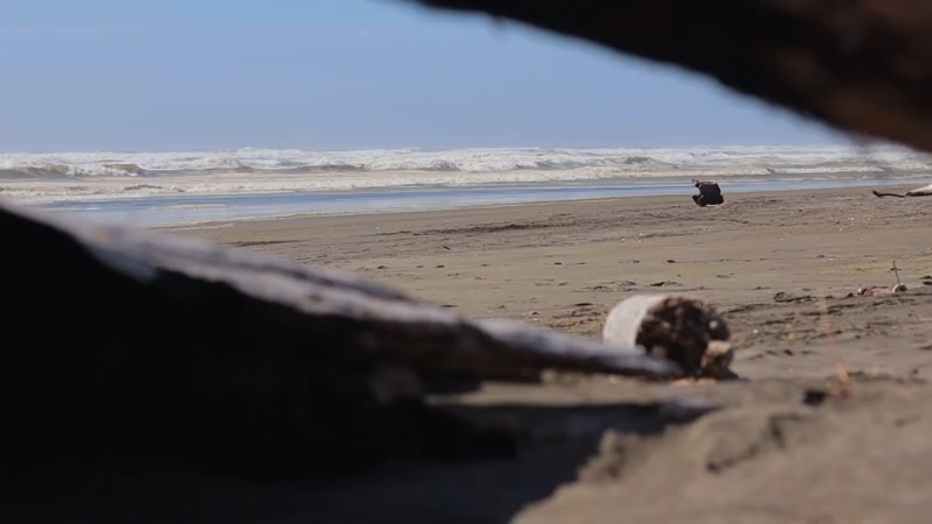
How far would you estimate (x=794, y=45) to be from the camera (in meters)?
1.81

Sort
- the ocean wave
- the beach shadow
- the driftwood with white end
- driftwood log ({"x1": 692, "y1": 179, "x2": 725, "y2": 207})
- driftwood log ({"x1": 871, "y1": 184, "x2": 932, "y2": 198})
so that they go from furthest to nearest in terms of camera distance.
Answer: the ocean wave < driftwood log ({"x1": 692, "y1": 179, "x2": 725, "y2": 207}) < driftwood log ({"x1": 871, "y1": 184, "x2": 932, "y2": 198}) < the driftwood with white end < the beach shadow

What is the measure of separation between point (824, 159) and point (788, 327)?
170 feet

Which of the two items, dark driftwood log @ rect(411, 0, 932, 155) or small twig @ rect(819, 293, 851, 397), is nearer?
dark driftwood log @ rect(411, 0, 932, 155)

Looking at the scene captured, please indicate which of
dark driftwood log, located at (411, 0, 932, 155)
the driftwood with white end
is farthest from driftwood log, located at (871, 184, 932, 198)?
dark driftwood log, located at (411, 0, 932, 155)

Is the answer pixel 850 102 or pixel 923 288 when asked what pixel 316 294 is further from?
pixel 923 288

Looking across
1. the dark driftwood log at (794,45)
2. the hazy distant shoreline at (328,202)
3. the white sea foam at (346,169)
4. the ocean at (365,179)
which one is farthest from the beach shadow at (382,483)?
the white sea foam at (346,169)

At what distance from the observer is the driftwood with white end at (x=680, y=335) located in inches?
180

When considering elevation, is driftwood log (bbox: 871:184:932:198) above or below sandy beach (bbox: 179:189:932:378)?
above

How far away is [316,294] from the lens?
9.95ft

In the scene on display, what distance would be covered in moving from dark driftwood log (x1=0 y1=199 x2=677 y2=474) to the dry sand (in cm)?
13

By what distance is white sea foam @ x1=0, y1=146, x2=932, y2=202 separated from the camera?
1212 inches

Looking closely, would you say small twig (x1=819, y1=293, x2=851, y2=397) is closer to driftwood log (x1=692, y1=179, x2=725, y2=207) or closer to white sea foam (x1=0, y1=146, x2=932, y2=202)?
driftwood log (x1=692, y1=179, x2=725, y2=207)

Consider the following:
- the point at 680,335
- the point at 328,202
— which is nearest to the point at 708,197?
the point at 328,202

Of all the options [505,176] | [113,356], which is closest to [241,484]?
[113,356]
